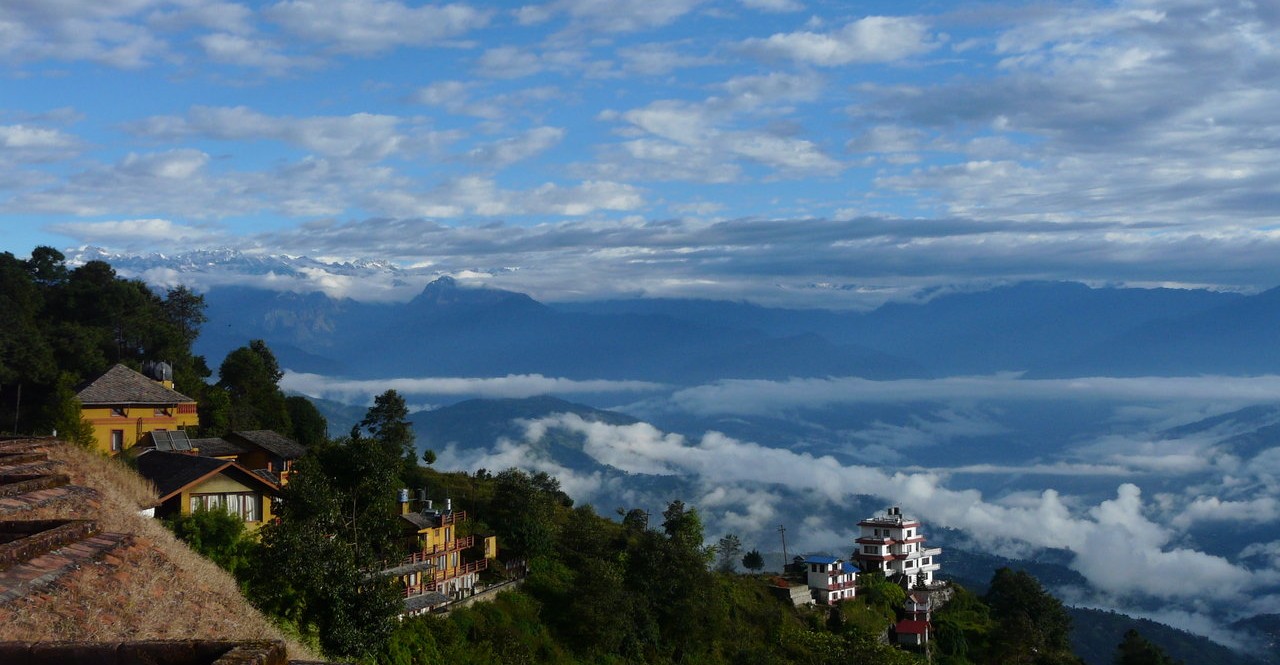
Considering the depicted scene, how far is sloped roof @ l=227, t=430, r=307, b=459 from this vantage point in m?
55.5

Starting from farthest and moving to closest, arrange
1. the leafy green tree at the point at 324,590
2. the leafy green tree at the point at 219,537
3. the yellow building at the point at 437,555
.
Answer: the yellow building at the point at 437,555 < the leafy green tree at the point at 219,537 < the leafy green tree at the point at 324,590

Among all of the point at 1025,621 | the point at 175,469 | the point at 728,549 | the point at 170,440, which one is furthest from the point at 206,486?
the point at 728,549

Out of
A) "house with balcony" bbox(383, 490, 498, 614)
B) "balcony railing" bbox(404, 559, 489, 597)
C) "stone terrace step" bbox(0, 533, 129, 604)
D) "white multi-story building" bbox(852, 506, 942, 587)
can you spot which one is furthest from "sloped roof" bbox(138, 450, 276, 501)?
"white multi-story building" bbox(852, 506, 942, 587)

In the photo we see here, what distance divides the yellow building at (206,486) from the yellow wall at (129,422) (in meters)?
11.2

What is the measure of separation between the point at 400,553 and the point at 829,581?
191 feet

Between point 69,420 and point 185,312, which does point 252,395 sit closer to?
point 185,312

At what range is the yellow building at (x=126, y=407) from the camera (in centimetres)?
5169

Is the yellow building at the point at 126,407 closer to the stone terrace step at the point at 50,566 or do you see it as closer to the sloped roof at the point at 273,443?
the sloped roof at the point at 273,443

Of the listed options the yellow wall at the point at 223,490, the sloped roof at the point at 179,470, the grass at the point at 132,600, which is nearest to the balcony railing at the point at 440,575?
the yellow wall at the point at 223,490

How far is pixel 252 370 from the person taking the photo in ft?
258

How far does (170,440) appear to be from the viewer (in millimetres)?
52062

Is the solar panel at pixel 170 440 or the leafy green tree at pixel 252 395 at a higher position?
the leafy green tree at pixel 252 395

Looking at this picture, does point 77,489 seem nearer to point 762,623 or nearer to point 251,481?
point 251,481

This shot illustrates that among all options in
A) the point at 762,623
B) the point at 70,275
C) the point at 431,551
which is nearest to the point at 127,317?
the point at 70,275
